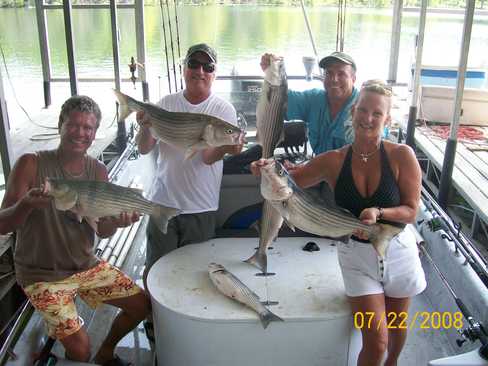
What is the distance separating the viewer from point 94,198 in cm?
230

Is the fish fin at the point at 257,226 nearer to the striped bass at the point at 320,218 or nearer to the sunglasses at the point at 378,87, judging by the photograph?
the striped bass at the point at 320,218

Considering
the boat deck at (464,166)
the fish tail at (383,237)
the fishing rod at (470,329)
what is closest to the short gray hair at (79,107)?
the fish tail at (383,237)

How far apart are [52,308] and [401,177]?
1794mm

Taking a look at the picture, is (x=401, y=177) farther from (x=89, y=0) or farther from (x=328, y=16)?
(x=328, y=16)

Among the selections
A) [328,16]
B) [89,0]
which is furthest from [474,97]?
[328,16]

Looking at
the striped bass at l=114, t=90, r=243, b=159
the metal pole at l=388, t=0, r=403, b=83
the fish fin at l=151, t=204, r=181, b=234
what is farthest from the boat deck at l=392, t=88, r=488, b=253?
the fish fin at l=151, t=204, r=181, b=234

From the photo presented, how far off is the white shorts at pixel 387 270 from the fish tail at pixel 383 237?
102 millimetres

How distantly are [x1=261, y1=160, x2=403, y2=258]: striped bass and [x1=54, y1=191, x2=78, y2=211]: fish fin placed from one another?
827mm

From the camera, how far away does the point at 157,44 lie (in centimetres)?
1594

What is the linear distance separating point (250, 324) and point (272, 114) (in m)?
1.03

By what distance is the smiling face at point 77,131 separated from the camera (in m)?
2.48

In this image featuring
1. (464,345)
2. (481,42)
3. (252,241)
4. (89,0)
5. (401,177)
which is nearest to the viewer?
(401,177)

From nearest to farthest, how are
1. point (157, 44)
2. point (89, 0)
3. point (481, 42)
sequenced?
point (89, 0) → point (157, 44) → point (481, 42)

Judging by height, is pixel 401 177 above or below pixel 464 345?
above
